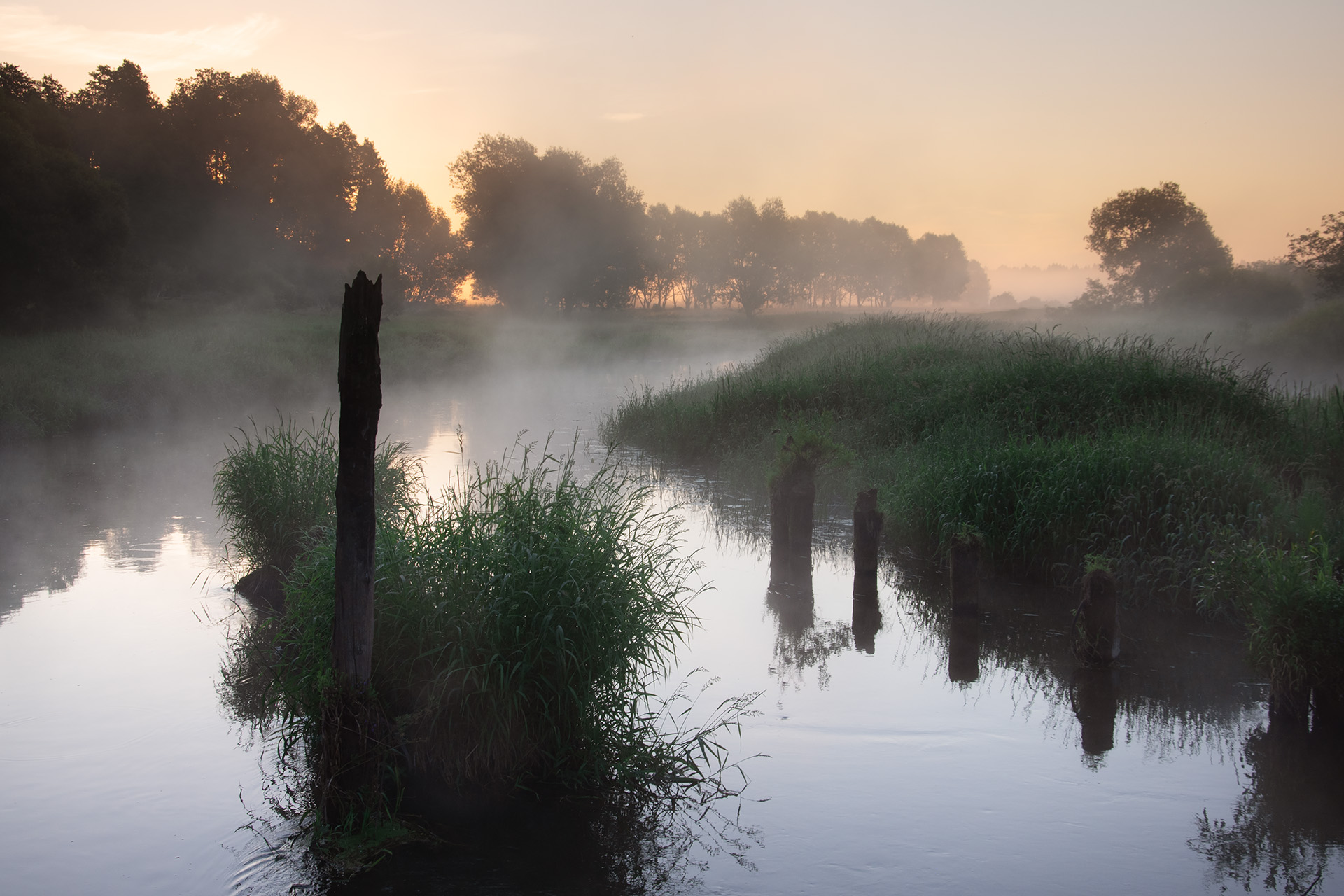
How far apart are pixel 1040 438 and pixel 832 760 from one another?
6.49 metres

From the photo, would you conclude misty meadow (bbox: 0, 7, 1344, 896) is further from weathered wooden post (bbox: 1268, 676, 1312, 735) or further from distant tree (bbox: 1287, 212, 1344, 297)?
distant tree (bbox: 1287, 212, 1344, 297)

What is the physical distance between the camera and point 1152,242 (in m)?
44.8

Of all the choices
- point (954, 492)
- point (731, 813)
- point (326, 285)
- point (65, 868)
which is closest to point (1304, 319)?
point (954, 492)

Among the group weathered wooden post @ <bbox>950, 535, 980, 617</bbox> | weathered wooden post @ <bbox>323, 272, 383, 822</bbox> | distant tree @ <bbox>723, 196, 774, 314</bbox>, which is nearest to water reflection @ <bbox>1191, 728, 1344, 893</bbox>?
weathered wooden post @ <bbox>950, 535, 980, 617</bbox>

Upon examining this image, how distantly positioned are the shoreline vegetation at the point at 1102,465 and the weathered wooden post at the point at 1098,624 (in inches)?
20.6

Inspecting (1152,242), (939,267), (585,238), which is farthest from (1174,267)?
(939,267)

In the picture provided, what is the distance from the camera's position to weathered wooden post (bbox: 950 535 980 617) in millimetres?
7840

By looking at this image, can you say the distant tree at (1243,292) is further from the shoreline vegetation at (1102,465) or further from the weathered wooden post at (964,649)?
the weathered wooden post at (964,649)

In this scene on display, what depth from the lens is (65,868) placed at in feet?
15.2

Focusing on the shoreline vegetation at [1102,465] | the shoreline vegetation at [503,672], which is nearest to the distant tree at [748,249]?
the shoreline vegetation at [1102,465]

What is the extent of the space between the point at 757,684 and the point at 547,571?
2547 mm

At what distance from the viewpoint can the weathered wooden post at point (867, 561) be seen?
8.62 metres

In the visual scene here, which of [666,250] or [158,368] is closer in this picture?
[158,368]

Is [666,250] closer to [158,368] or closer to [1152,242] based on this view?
[1152,242]
